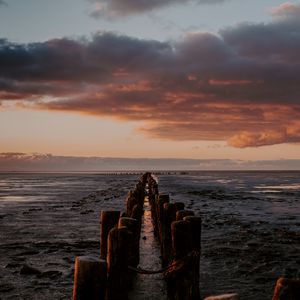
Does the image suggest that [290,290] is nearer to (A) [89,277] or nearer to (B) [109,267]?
(A) [89,277]

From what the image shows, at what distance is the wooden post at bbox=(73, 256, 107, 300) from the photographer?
530cm

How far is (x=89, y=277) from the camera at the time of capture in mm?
5305

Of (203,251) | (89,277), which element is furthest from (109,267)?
(203,251)

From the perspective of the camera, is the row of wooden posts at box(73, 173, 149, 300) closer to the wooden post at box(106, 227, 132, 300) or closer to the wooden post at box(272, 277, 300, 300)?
the wooden post at box(106, 227, 132, 300)

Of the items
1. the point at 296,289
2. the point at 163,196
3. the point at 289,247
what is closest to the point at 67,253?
the point at 163,196

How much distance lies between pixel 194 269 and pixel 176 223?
30.5 inches

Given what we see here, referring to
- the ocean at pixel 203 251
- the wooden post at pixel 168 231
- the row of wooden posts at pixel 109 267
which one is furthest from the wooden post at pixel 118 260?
the wooden post at pixel 168 231

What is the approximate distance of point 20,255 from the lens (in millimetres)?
11938

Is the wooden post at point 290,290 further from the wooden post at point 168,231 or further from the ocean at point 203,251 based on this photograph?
the wooden post at point 168,231

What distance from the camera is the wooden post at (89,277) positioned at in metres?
5.30

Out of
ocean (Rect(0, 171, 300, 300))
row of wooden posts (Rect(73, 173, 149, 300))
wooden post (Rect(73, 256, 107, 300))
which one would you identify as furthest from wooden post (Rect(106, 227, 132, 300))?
ocean (Rect(0, 171, 300, 300))

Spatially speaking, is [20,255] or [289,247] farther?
[289,247]

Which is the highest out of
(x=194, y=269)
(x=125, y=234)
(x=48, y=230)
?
(x=125, y=234)

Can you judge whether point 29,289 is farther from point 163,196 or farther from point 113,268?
point 163,196
